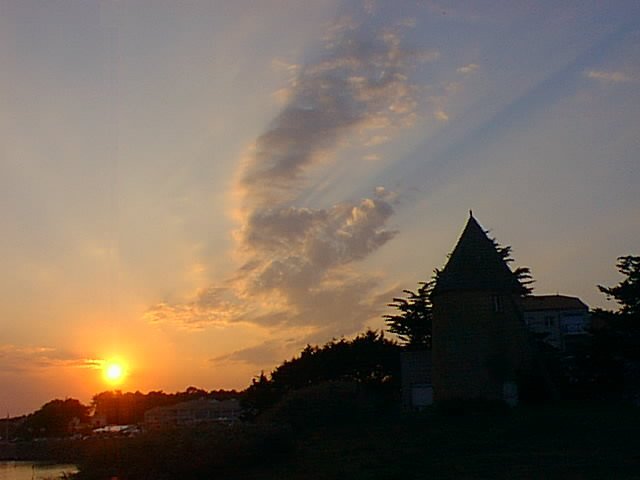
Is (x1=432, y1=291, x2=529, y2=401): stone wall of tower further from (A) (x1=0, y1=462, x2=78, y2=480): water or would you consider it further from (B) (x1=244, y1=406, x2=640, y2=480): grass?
(A) (x1=0, y1=462, x2=78, y2=480): water

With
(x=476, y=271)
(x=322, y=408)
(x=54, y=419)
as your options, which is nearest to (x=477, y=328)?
(x=476, y=271)

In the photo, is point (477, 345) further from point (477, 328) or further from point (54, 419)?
point (54, 419)

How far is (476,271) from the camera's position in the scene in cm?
5244

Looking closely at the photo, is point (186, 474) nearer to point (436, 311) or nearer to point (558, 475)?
point (558, 475)

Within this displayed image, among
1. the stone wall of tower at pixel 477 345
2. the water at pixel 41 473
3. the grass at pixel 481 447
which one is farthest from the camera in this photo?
the stone wall of tower at pixel 477 345

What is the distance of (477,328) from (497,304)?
6.17 ft

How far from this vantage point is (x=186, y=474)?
37.5 meters

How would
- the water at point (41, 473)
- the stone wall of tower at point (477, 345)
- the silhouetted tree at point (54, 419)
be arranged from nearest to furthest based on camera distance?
the water at point (41, 473)
the stone wall of tower at point (477, 345)
the silhouetted tree at point (54, 419)

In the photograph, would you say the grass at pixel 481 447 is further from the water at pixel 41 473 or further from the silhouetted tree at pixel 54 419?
the silhouetted tree at pixel 54 419

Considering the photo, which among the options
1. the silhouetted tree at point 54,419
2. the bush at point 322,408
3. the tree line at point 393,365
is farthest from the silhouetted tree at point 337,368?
the silhouetted tree at point 54,419

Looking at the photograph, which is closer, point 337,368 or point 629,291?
point 629,291

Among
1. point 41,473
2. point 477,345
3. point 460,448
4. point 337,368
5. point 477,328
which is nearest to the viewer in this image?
point 460,448

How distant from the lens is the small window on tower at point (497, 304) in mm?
51938

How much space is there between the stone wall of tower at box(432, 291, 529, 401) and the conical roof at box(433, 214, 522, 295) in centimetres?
42
